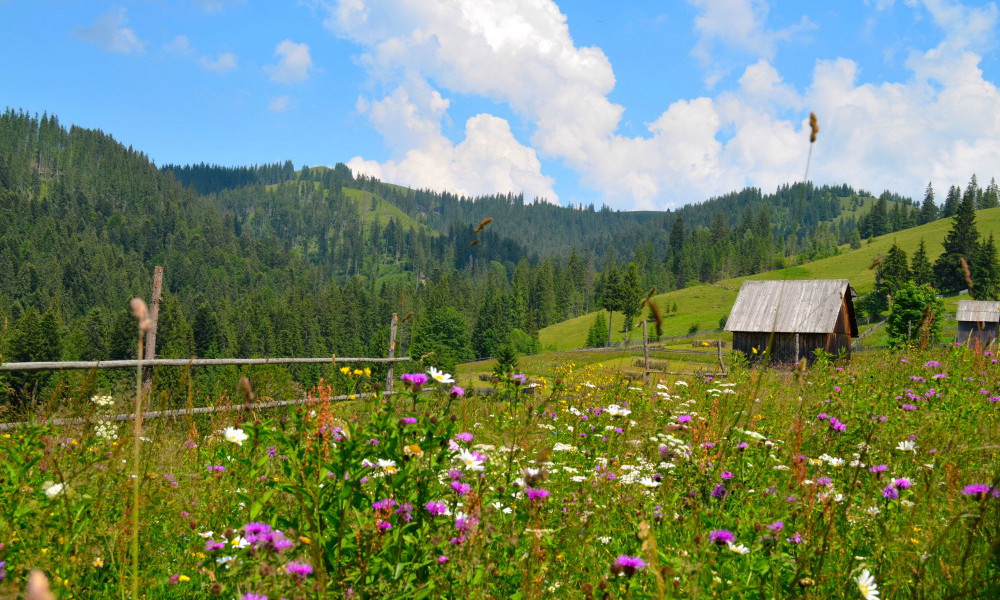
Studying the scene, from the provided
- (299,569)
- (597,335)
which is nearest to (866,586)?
(299,569)

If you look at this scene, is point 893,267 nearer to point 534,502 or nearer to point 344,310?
point 534,502

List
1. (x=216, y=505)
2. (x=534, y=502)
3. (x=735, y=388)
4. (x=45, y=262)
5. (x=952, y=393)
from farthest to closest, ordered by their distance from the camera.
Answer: (x=45, y=262)
(x=735, y=388)
(x=952, y=393)
(x=216, y=505)
(x=534, y=502)

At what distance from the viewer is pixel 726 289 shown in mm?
109250

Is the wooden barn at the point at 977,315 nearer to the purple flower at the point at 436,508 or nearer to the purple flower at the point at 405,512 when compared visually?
the purple flower at the point at 436,508

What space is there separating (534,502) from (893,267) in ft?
251

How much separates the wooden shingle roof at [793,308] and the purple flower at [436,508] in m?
28.3

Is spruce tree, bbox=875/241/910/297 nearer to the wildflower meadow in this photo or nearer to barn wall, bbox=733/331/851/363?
barn wall, bbox=733/331/851/363

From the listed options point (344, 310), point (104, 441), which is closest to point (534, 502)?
point (104, 441)

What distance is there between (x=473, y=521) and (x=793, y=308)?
102 feet

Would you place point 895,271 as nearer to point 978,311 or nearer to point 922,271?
point 922,271

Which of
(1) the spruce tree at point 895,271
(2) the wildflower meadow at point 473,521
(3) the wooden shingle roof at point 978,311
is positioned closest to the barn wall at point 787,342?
Result: (3) the wooden shingle roof at point 978,311

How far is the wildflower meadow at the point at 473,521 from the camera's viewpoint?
2035 millimetres

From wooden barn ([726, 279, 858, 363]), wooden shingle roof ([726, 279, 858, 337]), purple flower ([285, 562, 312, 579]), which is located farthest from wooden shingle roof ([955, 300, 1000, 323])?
purple flower ([285, 562, 312, 579])

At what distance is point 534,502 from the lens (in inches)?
94.3
